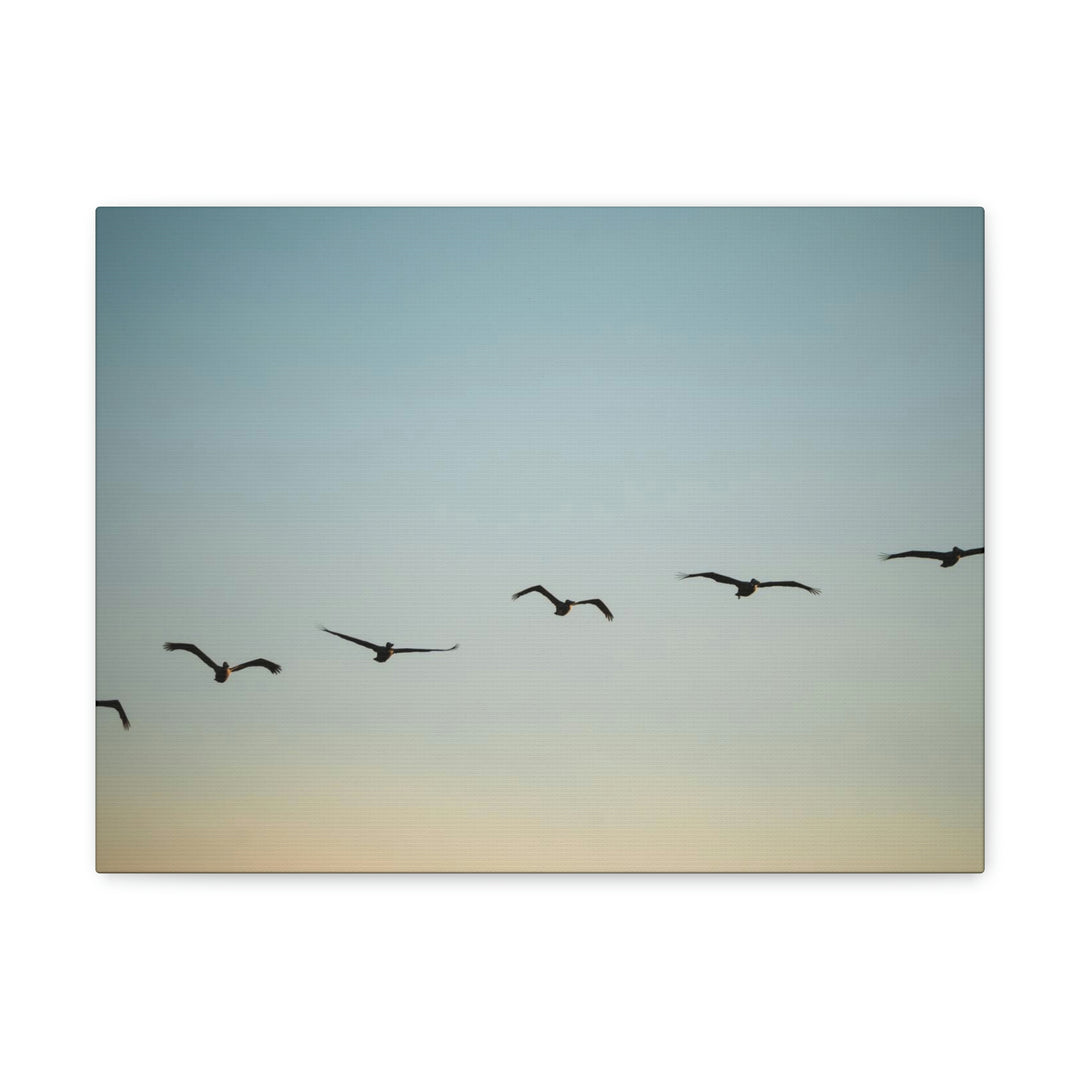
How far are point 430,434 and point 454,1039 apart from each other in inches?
51.8

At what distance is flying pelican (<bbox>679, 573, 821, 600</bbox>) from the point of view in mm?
2482

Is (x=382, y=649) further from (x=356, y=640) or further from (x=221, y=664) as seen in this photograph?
(x=221, y=664)

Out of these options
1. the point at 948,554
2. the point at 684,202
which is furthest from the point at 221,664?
the point at 948,554

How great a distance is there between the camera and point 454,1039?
2514mm

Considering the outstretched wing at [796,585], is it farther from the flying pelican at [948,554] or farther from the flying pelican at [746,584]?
the flying pelican at [948,554]

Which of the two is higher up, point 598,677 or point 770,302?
point 770,302

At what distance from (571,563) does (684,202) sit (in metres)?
0.82

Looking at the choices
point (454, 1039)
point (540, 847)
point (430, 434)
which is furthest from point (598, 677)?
point (454, 1039)

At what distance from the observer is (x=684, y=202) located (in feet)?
8.25

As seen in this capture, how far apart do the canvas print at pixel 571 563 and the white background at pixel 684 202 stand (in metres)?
0.08

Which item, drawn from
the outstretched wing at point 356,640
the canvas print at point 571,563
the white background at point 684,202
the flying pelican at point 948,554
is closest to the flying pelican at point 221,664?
the canvas print at point 571,563

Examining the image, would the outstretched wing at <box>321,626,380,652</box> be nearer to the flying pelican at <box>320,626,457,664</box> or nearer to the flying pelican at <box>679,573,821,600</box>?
the flying pelican at <box>320,626,457,664</box>

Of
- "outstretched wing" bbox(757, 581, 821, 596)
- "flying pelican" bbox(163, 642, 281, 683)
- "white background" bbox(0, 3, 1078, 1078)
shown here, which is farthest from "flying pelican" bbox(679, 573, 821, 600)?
"flying pelican" bbox(163, 642, 281, 683)
